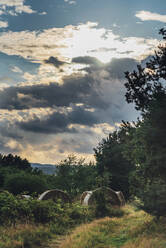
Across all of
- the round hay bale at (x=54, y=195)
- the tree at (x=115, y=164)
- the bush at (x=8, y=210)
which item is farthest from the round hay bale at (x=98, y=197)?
the tree at (x=115, y=164)

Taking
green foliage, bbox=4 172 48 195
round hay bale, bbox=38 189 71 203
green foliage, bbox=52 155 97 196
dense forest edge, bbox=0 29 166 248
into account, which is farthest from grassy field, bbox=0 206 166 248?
green foliage, bbox=52 155 97 196

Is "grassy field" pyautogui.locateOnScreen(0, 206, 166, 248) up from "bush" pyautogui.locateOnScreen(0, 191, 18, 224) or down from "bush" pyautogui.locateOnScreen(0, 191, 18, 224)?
down

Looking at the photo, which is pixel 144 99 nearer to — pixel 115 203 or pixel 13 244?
pixel 13 244

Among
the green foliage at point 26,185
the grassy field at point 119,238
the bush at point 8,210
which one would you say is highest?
the green foliage at point 26,185

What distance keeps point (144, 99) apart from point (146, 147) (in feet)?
15.6

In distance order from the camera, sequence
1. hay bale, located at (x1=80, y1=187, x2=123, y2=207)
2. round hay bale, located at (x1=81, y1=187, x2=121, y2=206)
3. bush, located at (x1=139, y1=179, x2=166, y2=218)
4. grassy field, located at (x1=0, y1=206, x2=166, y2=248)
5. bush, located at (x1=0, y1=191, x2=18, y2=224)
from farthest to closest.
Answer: hay bale, located at (x1=80, y1=187, x2=123, y2=207) < round hay bale, located at (x1=81, y1=187, x2=121, y2=206) < bush, located at (x1=0, y1=191, x2=18, y2=224) < bush, located at (x1=139, y1=179, x2=166, y2=218) < grassy field, located at (x1=0, y1=206, x2=166, y2=248)

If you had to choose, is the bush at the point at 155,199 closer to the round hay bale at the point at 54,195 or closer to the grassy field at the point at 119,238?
the grassy field at the point at 119,238

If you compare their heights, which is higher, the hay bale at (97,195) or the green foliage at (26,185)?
the green foliage at (26,185)

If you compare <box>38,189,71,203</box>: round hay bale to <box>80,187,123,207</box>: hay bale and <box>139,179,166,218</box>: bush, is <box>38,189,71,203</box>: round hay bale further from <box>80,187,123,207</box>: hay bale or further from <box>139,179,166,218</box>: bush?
<box>139,179,166,218</box>: bush

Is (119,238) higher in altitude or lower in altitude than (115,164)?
lower

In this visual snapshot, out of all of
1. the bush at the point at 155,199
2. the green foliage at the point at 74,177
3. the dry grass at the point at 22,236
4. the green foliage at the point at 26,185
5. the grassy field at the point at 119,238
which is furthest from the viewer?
the green foliage at the point at 74,177

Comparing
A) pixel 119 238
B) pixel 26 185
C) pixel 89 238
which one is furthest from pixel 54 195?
pixel 89 238

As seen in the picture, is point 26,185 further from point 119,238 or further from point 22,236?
point 119,238

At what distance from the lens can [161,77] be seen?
1984cm
